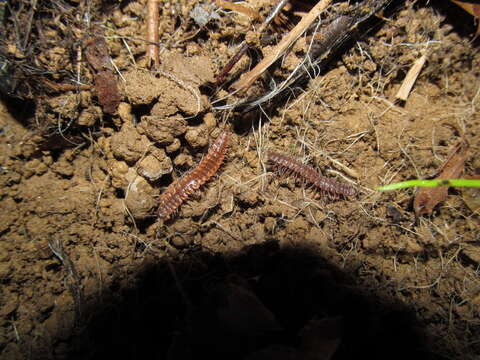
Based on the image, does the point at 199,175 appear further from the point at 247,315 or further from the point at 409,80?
the point at 409,80

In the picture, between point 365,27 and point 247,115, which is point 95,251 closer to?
point 247,115

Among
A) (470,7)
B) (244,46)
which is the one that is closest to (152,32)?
(244,46)

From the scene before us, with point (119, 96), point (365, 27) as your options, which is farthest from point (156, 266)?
point (365, 27)

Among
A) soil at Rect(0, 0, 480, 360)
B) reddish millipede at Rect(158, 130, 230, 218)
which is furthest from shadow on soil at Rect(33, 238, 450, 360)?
reddish millipede at Rect(158, 130, 230, 218)

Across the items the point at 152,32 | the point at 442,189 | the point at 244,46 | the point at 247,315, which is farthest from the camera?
the point at 442,189

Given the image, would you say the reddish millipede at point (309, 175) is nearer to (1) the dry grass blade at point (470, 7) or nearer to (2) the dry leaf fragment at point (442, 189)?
(2) the dry leaf fragment at point (442, 189)

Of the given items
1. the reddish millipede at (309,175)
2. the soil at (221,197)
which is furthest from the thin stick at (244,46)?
the reddish millipede at (309,175)
